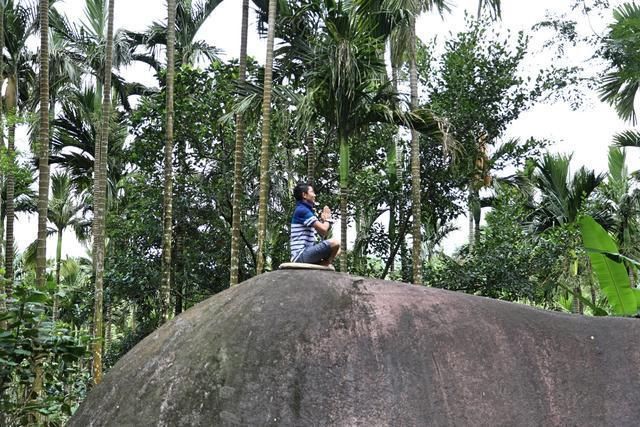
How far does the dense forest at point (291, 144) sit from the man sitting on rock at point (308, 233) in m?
5.62

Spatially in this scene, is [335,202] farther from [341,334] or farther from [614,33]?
[341,334]

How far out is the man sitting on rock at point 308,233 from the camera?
563 cm

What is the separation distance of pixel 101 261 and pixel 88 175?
6581 millimetres

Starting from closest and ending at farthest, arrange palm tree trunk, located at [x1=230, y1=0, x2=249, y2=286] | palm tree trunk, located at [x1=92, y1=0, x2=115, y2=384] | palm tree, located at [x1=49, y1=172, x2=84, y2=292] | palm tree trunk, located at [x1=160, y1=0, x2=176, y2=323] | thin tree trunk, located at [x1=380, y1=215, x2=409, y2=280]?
palm tree trunk, located at [x1=230, y1=0, x2=249, y2=286], palm tree trunk, located at [x1=92, y1=0, x2=115, y2=384], palm tree trunk, located at [x1=160, y1=0, x2=176, y2=323], thin tree trunk, located at [x1=380, y1=215, x2=409, y2=280], palm tree, located at [x1=49, y1=172, x2=84, y2=292]

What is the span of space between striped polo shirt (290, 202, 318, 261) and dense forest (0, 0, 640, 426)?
18.6 ft

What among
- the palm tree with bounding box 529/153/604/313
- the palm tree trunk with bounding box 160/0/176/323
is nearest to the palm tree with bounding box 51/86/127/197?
the palm tree trunk with bounding box 160/0/176/323

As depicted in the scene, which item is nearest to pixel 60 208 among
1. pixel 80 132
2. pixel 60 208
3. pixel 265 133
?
pixel 60 208

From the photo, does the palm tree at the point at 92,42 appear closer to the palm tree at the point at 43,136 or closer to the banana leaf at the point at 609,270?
the palm tree at the point at 43,136

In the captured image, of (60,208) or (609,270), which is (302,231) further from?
(60,208)

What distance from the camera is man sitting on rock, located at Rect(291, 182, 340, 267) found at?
Result: 5.63m

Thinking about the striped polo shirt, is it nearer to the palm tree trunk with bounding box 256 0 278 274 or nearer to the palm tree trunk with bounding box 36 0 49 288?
the palm tree trunk with bounding box 256 0 278 274

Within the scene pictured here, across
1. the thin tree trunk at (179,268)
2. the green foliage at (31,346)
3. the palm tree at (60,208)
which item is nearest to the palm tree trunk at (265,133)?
the thin tree trunk at (179,268)

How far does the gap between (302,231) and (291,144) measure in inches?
400

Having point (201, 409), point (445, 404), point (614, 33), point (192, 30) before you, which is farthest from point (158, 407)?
point (192, 30)
